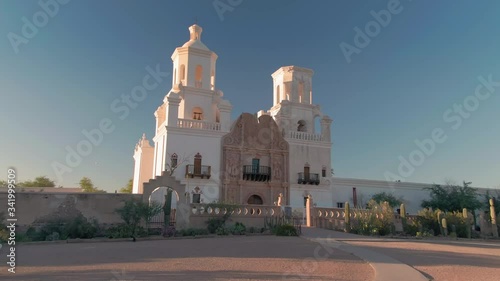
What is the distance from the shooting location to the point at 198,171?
31.8 meters

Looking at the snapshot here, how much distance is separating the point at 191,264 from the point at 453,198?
119 feet

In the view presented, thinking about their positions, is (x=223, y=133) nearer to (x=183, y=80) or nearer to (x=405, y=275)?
(x=183, y=80)

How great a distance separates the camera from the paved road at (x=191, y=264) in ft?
29.2

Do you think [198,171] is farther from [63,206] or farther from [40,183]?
[40,183]

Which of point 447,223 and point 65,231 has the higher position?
point 447,223

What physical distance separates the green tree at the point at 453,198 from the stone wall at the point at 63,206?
31.4m

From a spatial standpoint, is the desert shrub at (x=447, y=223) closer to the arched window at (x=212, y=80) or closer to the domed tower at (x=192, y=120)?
the domed tower at (x=192, y=120)

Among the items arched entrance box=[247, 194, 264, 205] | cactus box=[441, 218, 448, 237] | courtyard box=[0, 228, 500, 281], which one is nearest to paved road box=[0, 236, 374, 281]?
courtyard box=[0, 228, 500, 281]

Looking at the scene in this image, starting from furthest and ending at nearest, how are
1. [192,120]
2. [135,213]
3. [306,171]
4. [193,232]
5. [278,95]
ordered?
[278,95], [306,171], [192,120], [193,232], [135,213]

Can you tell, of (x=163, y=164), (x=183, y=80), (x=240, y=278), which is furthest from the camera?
(x=183, y=80)

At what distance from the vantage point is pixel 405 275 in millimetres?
9562

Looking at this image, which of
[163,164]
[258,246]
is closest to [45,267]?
[258,246]

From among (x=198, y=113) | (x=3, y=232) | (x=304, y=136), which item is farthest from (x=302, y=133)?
(x=3, y=232)

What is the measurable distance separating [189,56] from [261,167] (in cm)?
1230
